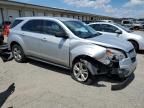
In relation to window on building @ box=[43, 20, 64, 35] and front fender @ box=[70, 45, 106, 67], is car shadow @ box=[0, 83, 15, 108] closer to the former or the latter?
front fender @ box=[70, 45, 106, 67]

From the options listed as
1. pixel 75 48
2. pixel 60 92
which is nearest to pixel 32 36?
pixel 75 48

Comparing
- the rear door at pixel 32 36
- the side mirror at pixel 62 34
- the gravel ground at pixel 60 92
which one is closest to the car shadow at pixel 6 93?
the gravel ground at pixel 60 92

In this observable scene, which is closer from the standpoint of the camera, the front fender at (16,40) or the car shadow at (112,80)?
the car shadow at (112,80)

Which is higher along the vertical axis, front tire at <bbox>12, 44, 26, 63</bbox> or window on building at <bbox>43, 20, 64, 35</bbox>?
window on building at <bbox>43, 20, 64, 35</bbox>

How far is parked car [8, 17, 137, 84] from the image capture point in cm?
536

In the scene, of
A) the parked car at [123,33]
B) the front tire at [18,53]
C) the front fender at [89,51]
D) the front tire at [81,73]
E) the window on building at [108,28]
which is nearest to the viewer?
the front fender at [89,51]

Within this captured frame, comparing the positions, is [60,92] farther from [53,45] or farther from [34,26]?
[34,26]

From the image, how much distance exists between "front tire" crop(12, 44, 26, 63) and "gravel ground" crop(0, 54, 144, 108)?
1010 mm

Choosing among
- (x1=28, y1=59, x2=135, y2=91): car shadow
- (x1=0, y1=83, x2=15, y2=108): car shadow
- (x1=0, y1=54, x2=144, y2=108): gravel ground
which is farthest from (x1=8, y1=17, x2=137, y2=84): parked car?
(x1=0, y1=83, x2=15, y2=108): car shadow

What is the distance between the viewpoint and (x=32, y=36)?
7.05 meters

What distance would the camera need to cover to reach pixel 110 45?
18.0 feet

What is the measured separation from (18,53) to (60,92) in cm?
349

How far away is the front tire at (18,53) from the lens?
7.70 meters

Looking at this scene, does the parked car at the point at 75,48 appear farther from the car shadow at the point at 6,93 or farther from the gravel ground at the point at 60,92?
the car shadow at the point at 6,93
